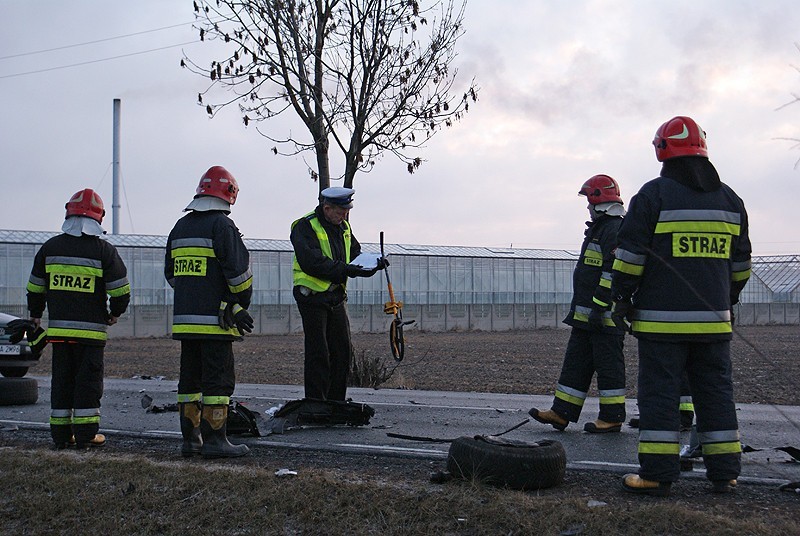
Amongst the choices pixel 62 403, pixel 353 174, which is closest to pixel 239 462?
pixel 62 403

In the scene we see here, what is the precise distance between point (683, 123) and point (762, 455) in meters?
2.72

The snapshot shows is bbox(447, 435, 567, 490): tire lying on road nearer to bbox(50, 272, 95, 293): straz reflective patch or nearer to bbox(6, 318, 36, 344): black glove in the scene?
bbox(50, 272, 95, 293): straz reflective patch

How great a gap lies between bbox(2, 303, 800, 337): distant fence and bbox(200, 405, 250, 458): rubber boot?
29984mm

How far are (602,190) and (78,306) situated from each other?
4534 mm

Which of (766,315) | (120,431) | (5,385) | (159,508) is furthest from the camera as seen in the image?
(766,315)

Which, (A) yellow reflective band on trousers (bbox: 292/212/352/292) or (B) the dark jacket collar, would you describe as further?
(A) yellow reflective band on trousers (bbox: 292/212/352/292)

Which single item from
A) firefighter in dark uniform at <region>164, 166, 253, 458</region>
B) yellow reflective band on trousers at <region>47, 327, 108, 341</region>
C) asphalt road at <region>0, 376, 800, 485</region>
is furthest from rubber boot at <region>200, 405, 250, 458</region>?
yellow reflective band on trousers at <region>47, 327, 108, 341</region>

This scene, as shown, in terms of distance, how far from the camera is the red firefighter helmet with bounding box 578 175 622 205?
25.5ft

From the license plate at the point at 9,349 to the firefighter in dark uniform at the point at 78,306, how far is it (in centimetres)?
499

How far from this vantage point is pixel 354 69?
13.1 m

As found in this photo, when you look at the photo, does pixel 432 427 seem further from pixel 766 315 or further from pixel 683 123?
pixel 766 315

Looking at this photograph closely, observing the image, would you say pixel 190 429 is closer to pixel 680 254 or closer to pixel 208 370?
pixel 208 370

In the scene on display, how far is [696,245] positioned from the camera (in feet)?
17.3

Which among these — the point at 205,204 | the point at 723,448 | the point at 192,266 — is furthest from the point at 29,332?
the point at 723,448
